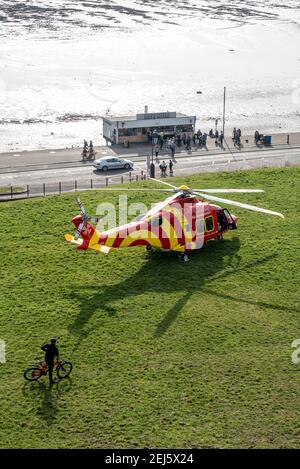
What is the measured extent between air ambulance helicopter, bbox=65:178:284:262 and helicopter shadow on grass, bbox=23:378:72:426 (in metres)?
7.90

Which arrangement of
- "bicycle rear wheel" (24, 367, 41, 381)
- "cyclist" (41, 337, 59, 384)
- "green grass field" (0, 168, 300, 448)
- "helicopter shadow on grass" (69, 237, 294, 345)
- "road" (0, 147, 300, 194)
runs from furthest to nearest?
"road" (0, 147, 300, 194)
"helicopter shadow on grass" (69, 237, 294, 345)
"bicycle rear wheel" (24, 367, 41, 381)
"cyclist" (41, 337, 59, 384)
"green grass field" (0, 168, 300, 448)

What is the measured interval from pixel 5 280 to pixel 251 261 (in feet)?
42.0

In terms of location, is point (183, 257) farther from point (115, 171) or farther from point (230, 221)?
point (115, 171)

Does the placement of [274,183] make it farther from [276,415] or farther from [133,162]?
[276,415]

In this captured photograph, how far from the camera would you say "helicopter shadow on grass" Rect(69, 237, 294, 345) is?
28.7 meters

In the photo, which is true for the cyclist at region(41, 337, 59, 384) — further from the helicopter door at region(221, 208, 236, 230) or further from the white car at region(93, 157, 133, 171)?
the white car at region(93, 157, 133, 171)

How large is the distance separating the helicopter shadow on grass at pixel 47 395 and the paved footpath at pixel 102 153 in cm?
3452

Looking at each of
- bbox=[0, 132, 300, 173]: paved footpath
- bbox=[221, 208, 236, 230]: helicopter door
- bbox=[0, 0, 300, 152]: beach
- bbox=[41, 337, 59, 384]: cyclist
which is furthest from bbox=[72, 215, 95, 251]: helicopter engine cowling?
bbox=[0, 0, 300, 152]: beach

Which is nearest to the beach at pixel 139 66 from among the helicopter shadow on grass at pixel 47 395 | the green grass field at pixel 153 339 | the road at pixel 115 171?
the road at pixel 115 171

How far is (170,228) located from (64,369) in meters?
10.9

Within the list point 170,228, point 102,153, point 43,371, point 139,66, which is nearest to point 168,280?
point 170,228

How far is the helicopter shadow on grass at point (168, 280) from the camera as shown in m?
28.7

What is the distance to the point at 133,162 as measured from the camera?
59.3 metres

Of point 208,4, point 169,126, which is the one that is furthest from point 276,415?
point 208,4
